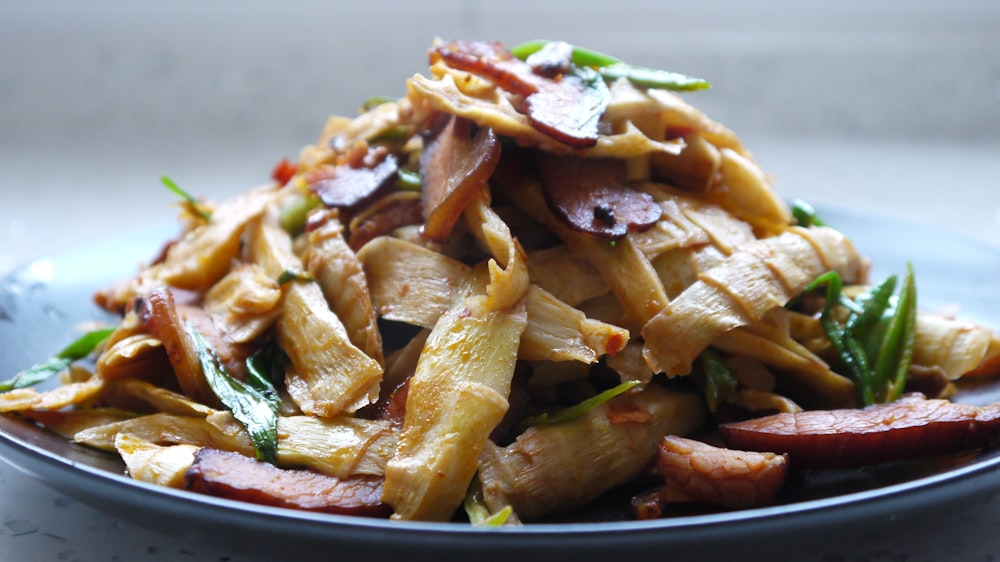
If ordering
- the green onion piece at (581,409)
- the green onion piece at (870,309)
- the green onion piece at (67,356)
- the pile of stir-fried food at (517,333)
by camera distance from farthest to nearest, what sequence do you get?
the green onion piece at (67,356) → the green onion piece at (870,309) → the green onion piece at (581,409) → the pile of stir-fried food at (517,333)

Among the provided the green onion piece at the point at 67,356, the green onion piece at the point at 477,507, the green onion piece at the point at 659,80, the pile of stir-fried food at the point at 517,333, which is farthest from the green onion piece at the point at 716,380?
the green onion piece at the point at 67,356

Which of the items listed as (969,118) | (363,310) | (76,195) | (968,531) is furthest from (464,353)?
(969,118)

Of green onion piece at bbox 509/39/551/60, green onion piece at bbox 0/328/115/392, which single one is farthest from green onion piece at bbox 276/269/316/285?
green onion piece at bbox 509/39/551/60

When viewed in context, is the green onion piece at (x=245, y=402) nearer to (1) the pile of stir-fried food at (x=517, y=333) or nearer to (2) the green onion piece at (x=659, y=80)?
Result: (1) the pile of stir-fried food at (x=517, y=333)

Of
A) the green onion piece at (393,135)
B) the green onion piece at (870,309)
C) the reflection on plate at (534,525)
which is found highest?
the green onion piece at (393,135)

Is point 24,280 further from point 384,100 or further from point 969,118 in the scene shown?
point 969,118

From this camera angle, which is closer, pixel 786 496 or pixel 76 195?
pixel 786 496

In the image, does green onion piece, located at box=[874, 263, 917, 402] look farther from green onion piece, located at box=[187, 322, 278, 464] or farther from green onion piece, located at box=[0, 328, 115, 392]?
green onion piece, located at box=[0, 328, 115, 392]
